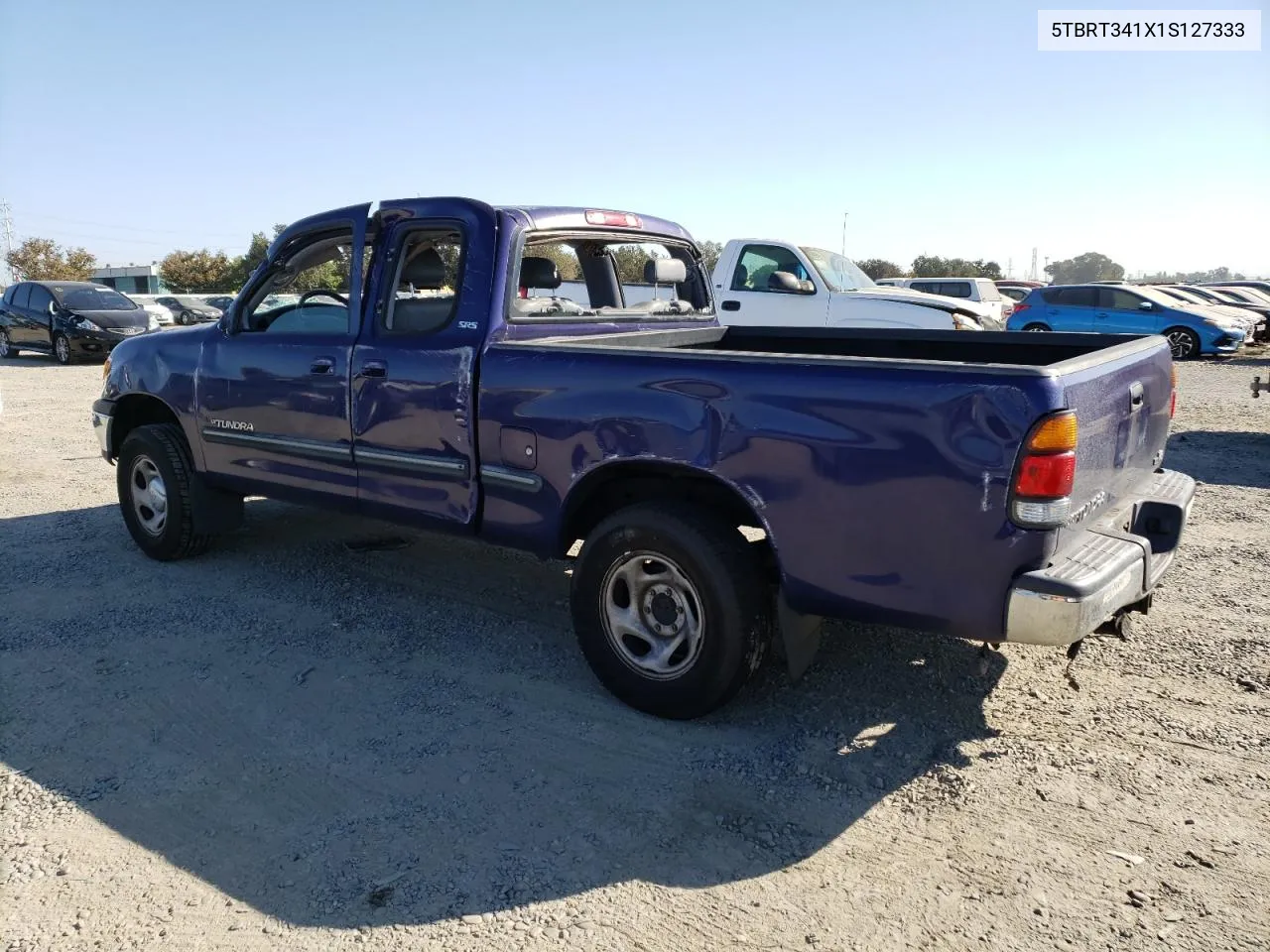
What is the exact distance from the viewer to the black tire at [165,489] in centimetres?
561

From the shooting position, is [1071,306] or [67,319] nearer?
[67,319]

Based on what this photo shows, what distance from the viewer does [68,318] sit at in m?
19.4

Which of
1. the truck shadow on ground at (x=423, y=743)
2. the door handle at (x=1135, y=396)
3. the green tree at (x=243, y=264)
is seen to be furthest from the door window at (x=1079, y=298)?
the green tree at (x=243, y=264)

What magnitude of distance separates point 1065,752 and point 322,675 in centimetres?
305

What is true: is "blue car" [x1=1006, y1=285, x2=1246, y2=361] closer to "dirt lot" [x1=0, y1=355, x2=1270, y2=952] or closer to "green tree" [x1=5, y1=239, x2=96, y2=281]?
"dirt lot" [x1=0, y1=355, x2=1270, y2=952]

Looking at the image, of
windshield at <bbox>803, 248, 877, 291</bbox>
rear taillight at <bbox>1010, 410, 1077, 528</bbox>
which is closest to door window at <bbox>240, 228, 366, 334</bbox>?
rear taillight at <bbox>1010, 410, 1077, 528</bbox>

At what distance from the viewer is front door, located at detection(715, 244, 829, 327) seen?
11688 mm

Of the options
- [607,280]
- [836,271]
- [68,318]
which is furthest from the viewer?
[68,318]

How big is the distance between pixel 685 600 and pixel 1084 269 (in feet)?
350

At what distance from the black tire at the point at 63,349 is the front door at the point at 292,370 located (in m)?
17.0

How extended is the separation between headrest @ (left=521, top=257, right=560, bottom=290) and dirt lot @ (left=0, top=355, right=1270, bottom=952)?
1.66m

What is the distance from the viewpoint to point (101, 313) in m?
19.6

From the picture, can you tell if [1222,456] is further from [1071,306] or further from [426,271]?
[1071,306]

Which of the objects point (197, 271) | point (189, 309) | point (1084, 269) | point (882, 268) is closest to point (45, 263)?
point (197, 271)
